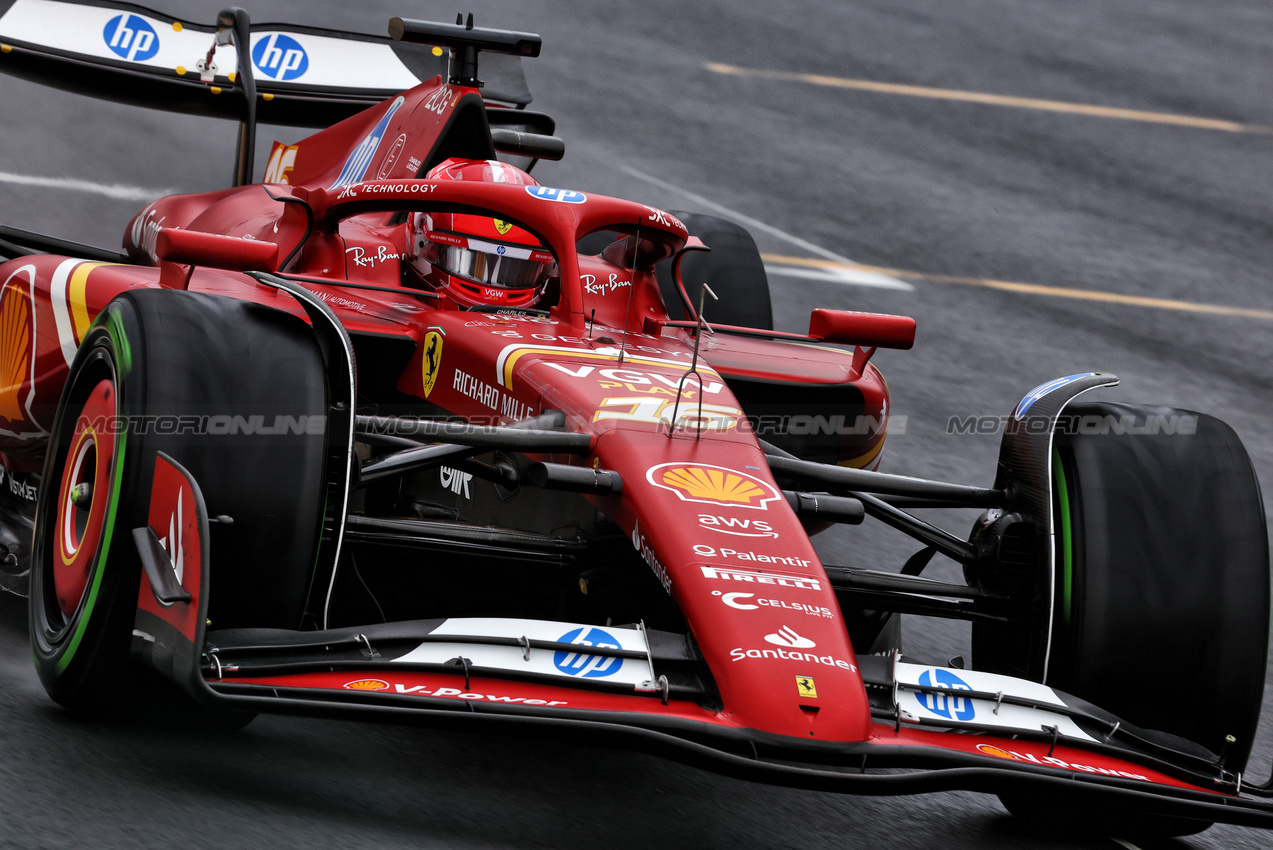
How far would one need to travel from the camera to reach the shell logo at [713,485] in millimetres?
3559

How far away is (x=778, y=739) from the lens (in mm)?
2945

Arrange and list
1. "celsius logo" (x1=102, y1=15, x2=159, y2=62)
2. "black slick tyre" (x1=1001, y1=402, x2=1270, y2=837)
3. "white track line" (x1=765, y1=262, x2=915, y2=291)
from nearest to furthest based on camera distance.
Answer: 1. "black slick tyre" (x1=1001, y1=402, x2=1270, y2=837)
2. "celsius logo" (x1=102, y1=15, x2=159, y2=62)
3. "white track line" (x1=765, y1=262, x2=915, y2=291)

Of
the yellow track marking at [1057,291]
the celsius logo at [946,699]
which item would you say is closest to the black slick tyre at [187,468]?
the celsius logo at [946,699]

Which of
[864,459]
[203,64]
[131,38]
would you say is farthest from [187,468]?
[131,38]

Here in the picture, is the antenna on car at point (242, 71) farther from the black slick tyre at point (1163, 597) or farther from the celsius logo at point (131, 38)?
the black slick tyre at point (1163, 597)

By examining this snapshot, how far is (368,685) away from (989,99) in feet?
40.8

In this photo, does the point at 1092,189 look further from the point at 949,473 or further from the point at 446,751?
the point at 446,751

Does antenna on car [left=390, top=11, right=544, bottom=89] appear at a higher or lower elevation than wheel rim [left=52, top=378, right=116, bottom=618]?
higher

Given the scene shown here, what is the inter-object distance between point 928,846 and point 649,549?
0.96 meters

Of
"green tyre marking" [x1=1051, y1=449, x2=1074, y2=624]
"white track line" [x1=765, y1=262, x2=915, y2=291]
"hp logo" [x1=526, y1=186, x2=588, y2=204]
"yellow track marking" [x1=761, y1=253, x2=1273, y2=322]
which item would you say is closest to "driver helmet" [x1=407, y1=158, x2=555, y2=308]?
"hp logo" [x1=526, y1=186, x2=588, y2=204]

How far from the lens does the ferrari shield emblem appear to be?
175 inches

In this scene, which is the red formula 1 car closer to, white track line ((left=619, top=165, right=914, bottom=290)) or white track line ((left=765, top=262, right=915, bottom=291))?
white track line ((left=765, top=262, right=915, bottom=291))

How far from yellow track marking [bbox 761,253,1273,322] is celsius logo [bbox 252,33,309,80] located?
391 cm

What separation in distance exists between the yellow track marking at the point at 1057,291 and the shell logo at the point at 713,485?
6629mm
